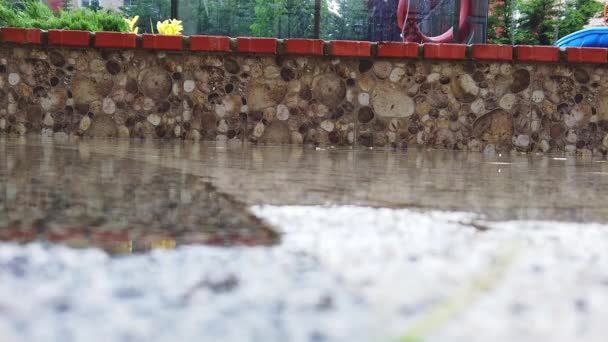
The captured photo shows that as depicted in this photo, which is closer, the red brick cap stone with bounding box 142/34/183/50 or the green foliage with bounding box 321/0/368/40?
the red brick cap stone with bounding box 142/34/183/50

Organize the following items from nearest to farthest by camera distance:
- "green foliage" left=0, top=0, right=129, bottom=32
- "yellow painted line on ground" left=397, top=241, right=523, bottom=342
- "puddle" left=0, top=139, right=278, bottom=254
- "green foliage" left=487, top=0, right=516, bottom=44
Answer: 1. "yellow painted line on ground" left=397, top=241, right=523, bottom=342
2. "puddle" left=0, top=139, right=278, bottom=254
3. "green foliage" left=0, top=0, right=129, bottom=32
4. "green foliage" left=487, top=0, right=516, bottom=44

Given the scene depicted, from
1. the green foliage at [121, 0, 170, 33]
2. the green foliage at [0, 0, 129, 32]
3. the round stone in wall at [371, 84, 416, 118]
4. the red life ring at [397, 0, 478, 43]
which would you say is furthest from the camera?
the red life ring at [397, 0, 478, 43]

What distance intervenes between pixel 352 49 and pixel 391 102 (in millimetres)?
370

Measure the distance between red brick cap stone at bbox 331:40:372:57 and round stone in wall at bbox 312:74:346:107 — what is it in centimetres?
14

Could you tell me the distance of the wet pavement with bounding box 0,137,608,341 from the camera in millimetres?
465

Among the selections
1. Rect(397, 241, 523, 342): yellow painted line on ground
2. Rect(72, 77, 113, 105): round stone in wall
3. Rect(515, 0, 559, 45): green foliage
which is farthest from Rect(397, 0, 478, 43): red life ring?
Rect(515, 0, 559, 45): green foliage

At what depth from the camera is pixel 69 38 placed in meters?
4.30

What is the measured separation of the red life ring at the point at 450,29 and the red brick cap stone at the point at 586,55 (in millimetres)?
4010

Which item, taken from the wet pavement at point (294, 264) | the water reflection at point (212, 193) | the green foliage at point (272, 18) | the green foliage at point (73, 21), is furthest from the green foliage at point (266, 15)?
the wet pavement at point (294, 264)

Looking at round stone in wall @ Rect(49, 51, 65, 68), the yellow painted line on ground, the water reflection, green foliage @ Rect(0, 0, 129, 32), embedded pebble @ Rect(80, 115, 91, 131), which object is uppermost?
green foliage @ Rect(0, 0, 129, 32)

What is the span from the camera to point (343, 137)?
4.30 metres

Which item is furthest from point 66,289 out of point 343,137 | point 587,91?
point 587,91

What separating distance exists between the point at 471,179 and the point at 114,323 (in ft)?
5.60

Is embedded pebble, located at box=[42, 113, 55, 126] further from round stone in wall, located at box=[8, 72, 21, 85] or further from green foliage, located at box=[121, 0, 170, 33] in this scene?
green foliage, located at box=[121, 0, 170, 33]
